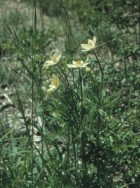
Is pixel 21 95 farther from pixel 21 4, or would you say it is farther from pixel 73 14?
pixel 21 4

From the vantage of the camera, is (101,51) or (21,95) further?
(101,51)

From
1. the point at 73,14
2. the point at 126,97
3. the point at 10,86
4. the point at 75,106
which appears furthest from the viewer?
the point at 73,14

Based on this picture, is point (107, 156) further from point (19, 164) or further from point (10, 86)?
point (10, 86)

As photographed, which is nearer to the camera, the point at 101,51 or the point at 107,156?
the point at 107,156

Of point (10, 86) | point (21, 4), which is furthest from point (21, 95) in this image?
point (21, 4)

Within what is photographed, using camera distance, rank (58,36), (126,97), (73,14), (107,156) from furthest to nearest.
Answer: (73,14), (58,36), (126,97), (107,156)

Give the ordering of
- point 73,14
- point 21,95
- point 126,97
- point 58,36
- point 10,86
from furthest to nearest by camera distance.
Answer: point 73,14
point 58,36
point 10,86
point 21,95
point 126,97

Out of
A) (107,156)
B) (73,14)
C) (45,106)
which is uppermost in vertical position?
(73,14)

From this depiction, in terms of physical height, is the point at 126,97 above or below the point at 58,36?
below

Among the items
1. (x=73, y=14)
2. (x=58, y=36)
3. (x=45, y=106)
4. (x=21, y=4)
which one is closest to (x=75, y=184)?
(x=45, y=106)
